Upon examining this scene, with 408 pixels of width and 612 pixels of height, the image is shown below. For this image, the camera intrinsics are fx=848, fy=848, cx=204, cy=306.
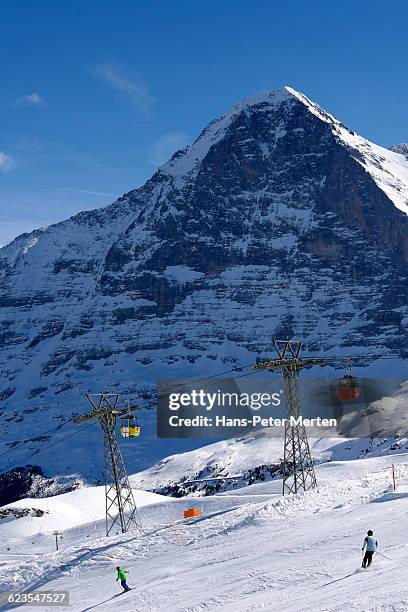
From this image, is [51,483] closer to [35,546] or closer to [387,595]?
[35,546]

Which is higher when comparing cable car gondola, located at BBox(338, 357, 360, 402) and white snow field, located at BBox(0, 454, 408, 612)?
cable car gondola, located at BBox(338, 357, 360, 402)

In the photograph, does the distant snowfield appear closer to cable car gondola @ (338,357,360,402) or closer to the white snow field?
cable car gondola @ (338,357,360,402)

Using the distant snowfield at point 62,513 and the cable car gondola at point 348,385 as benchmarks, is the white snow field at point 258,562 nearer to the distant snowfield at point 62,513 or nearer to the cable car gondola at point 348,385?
the cable car gondola at point 348,385

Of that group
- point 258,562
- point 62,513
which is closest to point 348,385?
point 258,562

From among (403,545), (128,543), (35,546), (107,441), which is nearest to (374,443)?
(35,546)

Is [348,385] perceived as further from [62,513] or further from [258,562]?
[62,513]

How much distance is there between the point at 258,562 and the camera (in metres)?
28.9

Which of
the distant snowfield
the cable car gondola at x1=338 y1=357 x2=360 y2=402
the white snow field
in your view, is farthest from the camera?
the distant snowfield

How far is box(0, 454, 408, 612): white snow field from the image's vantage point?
23.3 metres

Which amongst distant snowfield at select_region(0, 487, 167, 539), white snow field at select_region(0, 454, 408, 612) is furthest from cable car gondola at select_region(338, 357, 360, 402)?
distant snowfield at select_region(0, 487, 167, 539)

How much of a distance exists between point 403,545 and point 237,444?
139m

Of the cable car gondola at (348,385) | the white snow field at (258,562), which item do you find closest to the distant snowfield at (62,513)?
the cable car gondola at (348,385)

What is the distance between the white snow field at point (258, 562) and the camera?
23312 mm

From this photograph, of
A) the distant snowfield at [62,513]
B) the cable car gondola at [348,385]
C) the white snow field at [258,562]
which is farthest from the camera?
the distant snowfield at [62,513]
